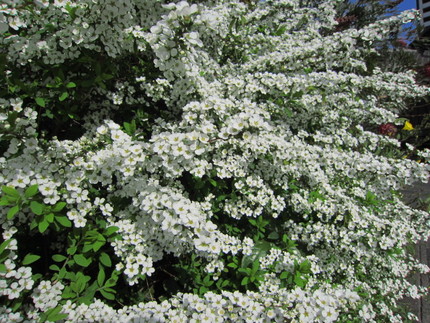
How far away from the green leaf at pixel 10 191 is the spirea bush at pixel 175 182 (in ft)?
0.04

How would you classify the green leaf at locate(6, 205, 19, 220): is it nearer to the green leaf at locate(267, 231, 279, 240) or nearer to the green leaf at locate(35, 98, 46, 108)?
the green leaf at locate(35, 98, 46, 108)

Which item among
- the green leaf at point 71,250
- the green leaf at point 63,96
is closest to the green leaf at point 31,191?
the green leaf at point 71,250

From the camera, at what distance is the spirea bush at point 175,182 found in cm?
164

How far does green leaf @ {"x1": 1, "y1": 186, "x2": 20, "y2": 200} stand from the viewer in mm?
1482

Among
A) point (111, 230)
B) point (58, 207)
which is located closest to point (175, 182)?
point (111, 230)

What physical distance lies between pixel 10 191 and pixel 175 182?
954 millimetres

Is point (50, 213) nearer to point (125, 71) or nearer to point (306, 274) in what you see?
point (125, 71)

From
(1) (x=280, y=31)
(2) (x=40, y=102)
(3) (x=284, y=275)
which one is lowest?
(3) (x=284, y=275)

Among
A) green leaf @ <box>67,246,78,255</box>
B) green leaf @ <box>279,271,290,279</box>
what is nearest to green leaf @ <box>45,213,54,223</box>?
green leaf @ <box>67,246,78,255</box>

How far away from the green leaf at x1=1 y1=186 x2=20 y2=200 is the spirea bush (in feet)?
0.04

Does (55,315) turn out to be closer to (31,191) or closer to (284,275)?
(31,191)

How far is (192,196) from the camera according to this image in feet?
7.80

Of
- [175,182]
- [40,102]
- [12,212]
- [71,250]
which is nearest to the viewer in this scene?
[12,212]

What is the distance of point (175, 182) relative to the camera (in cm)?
207
